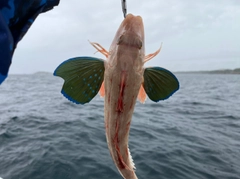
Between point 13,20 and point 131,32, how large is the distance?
1190 millimetres

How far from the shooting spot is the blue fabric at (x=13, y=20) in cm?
177

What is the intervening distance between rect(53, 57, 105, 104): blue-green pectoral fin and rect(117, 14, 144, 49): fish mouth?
47 cm

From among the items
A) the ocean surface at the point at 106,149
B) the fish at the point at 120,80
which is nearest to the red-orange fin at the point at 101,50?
the fish at the point at 120,80

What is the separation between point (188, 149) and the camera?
826 cm

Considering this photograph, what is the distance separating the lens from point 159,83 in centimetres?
289

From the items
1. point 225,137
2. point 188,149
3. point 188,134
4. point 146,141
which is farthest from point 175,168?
point 225,137

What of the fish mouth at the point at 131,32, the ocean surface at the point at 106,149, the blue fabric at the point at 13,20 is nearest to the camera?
the blue fabric at the point at 13,20

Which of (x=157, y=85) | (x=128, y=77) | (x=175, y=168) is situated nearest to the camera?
(x=128, y=77)

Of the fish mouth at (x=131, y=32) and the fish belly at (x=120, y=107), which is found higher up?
the fish mouth at (x=131, y=32)

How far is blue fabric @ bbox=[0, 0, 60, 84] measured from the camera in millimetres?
1766

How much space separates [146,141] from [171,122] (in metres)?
3.97

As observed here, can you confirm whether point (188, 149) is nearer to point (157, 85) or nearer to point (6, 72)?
point (157, 85)

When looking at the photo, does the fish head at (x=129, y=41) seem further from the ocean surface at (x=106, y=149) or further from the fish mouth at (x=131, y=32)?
the ocean surface at (x=106, y=149)

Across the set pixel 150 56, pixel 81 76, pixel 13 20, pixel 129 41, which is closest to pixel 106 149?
pixel 81 76
